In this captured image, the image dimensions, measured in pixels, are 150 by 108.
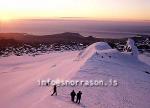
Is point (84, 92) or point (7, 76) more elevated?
point (84, 92)

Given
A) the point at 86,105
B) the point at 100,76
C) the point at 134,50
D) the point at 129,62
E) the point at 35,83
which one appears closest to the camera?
the point at 86,105

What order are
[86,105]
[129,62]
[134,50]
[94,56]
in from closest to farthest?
[86,105]
[94,56]
[129,62]
[134,50]

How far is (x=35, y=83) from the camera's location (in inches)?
1734

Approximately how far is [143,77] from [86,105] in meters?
20.3

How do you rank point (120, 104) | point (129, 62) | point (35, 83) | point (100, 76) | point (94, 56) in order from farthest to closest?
1. point (129, 62)
2. point (94, 56)
3. point (35, 83)
4. point (100, 76)
5. point (120, 104)

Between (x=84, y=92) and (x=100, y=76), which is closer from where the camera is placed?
(x=84, y=92)

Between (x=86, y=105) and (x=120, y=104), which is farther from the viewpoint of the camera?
(x=120, y=104)

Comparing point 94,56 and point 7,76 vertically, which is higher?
point 94,56

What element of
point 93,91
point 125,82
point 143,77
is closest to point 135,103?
point 93,91

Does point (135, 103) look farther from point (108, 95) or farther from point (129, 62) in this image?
point (129, 62)

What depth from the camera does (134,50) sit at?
6369cm

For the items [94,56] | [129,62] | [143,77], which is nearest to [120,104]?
[143,77]

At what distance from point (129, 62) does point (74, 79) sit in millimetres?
22861

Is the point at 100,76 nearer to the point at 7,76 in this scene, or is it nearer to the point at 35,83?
the point at 35,83
